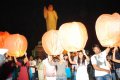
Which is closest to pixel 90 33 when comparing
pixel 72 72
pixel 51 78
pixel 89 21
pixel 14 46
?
pixel 89 21

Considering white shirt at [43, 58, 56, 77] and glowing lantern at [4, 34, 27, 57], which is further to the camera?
glowing lantern at [4, 34, 27, 57]

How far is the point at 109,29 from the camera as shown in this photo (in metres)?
6.79

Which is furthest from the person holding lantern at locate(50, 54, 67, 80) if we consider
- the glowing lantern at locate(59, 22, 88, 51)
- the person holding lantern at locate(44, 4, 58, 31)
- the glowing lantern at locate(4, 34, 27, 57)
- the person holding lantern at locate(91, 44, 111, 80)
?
the person holding lantern at locate(44, 4, 58, 31)

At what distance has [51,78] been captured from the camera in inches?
301

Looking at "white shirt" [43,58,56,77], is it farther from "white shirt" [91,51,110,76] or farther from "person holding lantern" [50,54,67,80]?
"white shirt" [91,51,110,76]

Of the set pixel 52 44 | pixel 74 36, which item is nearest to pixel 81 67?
pixel 74 36

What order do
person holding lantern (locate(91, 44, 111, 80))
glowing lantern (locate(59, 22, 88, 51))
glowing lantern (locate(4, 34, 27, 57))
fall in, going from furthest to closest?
glowing lantern (locate(4, 34, 27, 57))
glowing lantern (locate(59, 22, 88, 51))
person holding lantern (locate(91, 44, 111, 80))

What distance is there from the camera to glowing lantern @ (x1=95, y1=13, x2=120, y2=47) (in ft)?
22.2

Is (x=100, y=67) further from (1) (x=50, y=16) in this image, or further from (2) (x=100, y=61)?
(1) (x=50, y=16)

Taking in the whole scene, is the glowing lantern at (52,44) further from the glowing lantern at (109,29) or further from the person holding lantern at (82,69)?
the glowing lantern at (109,29)

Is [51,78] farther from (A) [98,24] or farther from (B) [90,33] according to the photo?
(B) [90,33]

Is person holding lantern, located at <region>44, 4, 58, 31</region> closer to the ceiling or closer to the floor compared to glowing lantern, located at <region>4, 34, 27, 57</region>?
closer to the ceiling

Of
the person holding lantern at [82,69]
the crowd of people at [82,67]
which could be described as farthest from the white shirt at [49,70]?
the person holding lantern at [82,69]

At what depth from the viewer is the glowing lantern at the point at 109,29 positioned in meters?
6.78
